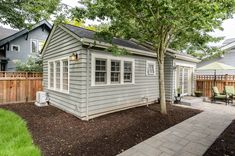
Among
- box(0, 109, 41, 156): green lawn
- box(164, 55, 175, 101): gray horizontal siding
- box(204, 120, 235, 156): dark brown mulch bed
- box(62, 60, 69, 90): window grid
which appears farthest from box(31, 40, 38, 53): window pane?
box(204, 120, 235, 156): dark brown mulch bed

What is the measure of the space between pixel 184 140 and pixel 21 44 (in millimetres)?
15738

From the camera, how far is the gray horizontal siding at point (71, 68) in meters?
6.00

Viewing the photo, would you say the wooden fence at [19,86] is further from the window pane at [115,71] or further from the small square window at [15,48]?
the small square window at [15,48]

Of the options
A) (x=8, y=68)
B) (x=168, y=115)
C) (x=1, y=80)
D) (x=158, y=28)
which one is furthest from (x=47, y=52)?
(x=8, y=68)

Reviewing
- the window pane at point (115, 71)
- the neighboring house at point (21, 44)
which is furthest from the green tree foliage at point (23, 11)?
the neighboring house at point (21, 44)

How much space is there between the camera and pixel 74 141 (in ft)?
13.3

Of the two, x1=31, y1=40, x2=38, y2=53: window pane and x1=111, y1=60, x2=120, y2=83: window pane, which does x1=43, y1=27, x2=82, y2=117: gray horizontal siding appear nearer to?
x1=111, y1=60, x2=120, y2=83: window pane

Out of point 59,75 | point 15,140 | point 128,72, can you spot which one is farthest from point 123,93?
point 15,140

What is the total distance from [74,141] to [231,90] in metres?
10.1

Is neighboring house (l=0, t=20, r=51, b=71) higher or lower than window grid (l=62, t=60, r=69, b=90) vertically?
higher

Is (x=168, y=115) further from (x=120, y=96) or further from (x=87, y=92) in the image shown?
(x=87, y=92)

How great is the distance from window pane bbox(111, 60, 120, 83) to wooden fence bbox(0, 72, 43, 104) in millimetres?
5227

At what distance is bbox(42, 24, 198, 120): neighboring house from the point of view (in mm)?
5879

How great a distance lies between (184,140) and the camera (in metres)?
4.26
